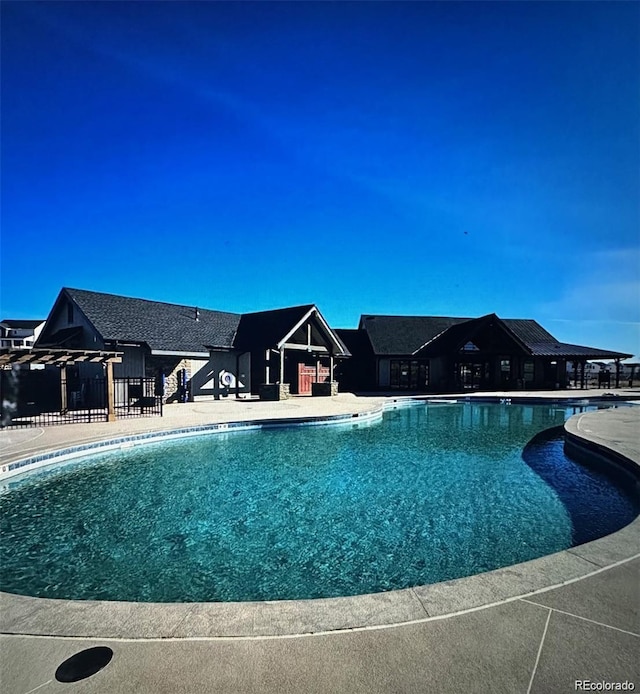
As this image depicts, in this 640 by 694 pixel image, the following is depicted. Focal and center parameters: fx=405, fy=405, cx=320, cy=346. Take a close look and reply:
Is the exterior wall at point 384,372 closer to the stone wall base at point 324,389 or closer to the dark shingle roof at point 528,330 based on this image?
the stone wall base at point 324,389

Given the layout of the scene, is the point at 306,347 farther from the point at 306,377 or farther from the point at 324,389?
the point at 324,389

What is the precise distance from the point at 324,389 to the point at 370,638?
72.6 feet

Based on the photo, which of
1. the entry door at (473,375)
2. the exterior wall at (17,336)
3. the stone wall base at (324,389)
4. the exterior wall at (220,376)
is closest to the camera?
the exterior wall at (220,376)

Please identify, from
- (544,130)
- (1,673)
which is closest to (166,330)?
(544,130)

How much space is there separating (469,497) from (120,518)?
5.53 meters

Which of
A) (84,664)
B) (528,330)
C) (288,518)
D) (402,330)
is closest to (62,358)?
(288,518)

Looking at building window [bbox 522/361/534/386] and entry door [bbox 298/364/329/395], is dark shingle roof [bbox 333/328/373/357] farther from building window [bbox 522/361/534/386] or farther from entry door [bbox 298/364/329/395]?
building window [bbox 522/361/534/386]

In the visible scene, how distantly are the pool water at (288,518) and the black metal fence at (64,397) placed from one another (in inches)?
231

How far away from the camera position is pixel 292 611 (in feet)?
9.69

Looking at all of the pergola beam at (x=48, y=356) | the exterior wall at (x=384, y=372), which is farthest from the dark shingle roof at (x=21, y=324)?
the pergola beam at (x=48, y=356)

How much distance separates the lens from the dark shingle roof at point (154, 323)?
1906 centimetres

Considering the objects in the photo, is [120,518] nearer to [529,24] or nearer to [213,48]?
[213,48]

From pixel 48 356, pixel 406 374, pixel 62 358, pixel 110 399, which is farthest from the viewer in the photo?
pixel 406 374

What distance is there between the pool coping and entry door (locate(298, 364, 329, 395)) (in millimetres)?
21798
